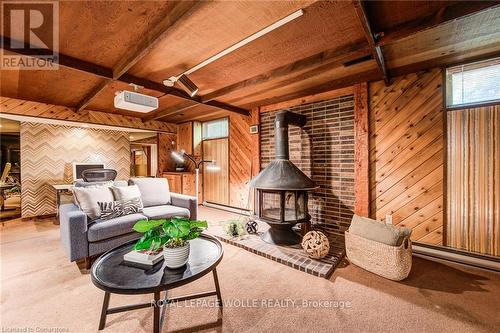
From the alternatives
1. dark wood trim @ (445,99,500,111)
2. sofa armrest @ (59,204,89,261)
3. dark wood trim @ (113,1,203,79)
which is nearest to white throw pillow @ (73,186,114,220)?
sofa armrest @ (59,204,89,261)

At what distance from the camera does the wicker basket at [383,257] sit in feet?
6.82

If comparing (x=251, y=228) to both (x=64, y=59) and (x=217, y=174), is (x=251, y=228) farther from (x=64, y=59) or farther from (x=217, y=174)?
(x=64, y=59)

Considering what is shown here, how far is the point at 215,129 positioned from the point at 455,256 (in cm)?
495

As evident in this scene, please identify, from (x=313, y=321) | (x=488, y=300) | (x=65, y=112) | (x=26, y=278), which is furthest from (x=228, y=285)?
(x=65, y=112)

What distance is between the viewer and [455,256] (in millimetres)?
2545

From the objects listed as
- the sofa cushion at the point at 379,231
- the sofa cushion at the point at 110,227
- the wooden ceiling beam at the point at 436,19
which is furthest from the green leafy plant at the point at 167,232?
the wooden ceiling beam at the point at 436,19

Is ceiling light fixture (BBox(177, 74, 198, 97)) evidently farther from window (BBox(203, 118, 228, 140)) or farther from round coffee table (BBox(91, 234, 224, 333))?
window (BBox(203, 118, 228, 140))

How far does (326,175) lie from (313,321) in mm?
2334

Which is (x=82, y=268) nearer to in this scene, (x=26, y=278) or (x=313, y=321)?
(x=26, y=278)

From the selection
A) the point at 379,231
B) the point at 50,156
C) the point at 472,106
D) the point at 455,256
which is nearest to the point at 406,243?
the point at 379,231

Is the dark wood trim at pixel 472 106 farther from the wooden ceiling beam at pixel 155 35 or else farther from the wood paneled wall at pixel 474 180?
the wooden ceiling beam at pixel 155 35

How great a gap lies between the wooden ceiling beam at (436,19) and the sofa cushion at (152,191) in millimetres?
3467

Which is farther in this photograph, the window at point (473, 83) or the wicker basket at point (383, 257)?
the window at point (473, 83)

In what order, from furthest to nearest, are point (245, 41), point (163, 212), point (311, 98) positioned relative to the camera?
1. point (311, 98)
2. point (163, 212)
3. point (245, 41)
